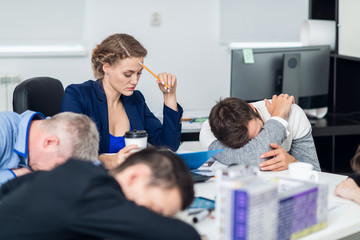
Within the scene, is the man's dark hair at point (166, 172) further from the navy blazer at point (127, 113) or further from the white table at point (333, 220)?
the navy blazer at point (127, 113)

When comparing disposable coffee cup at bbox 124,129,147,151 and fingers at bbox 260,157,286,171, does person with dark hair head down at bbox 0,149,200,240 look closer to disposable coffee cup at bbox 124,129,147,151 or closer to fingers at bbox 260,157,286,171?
disposable coffee cup at bbox 124,129,147,151

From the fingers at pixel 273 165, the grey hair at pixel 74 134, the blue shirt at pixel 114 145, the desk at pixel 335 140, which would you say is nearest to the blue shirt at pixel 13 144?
the grey hair at pixel 74 134

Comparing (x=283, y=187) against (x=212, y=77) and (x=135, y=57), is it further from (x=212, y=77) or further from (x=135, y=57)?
(x=212, y=77)

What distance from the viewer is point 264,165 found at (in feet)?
6.20

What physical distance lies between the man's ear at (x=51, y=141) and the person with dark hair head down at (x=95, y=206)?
1.07ft

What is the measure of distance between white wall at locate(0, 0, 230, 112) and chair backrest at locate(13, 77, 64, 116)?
1.81 metres

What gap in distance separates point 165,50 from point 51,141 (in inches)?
126

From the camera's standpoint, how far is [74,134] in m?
1.35

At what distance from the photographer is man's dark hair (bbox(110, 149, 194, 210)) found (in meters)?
1.03

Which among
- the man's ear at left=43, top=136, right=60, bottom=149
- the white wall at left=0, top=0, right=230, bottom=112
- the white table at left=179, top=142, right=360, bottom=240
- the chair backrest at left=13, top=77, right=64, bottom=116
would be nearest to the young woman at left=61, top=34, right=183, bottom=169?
the chair backrest at left=13, top=77, right=64, bottom=116

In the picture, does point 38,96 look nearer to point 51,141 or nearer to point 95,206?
point 51,141

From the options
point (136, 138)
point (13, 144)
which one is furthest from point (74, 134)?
point (136, 138)

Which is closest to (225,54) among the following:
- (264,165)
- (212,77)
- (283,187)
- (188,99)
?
(212,77)

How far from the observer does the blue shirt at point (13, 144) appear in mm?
1445
